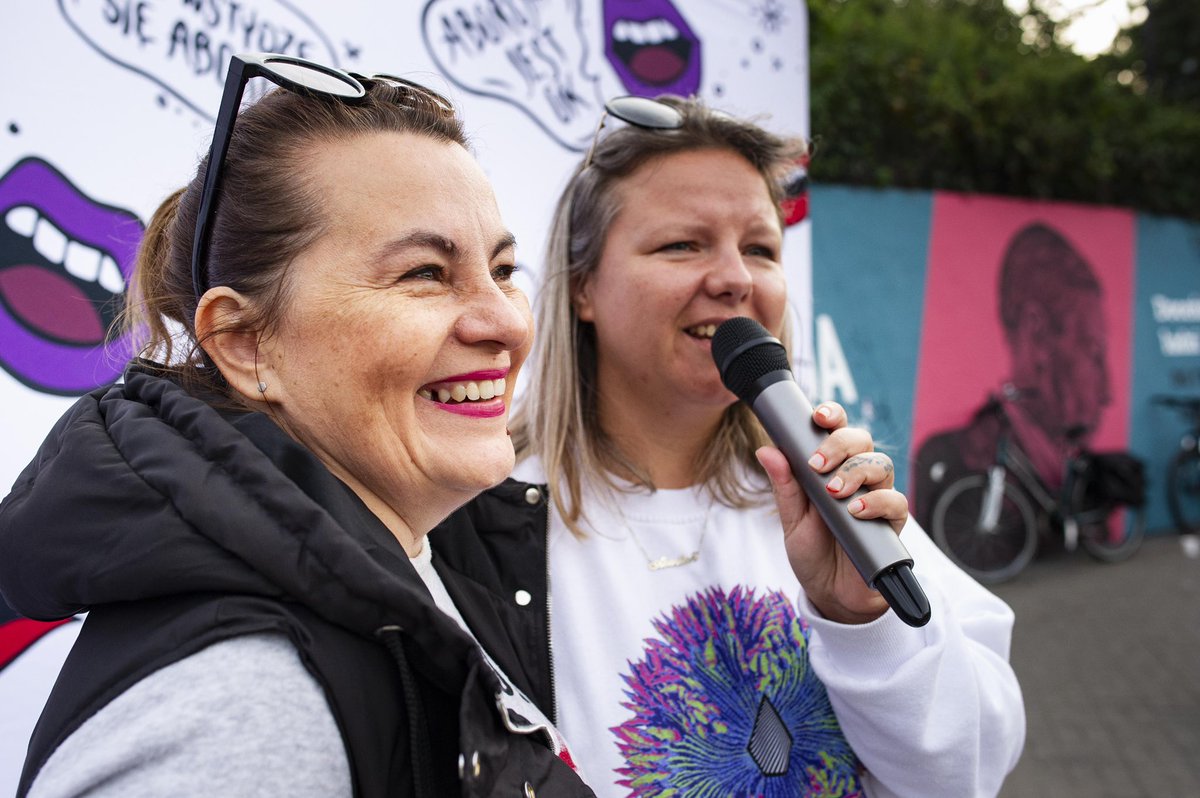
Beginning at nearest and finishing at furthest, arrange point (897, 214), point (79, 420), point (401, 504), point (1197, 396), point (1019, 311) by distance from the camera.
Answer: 1. point (79, 420)
2. point (401, 504)
3. point (897, 214)
4. point (1019, 311)
5. point (1197, 396)

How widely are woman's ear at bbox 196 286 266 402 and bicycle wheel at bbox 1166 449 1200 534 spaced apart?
9.27 metres

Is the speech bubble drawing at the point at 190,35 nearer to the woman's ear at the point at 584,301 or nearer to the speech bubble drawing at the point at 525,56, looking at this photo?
the speech bubble drawing at the point at 525,56

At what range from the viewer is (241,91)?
1038 mm

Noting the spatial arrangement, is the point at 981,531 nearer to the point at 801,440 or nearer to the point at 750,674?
the point at 750,674

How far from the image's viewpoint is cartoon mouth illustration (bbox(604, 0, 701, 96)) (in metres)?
2.40

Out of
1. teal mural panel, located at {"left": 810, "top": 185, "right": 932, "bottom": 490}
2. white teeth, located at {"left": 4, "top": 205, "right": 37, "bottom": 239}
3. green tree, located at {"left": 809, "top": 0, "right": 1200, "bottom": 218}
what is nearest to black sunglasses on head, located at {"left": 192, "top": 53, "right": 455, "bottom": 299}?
white teeth, located at {"left": 4, "top": 205, "right": 37, "bottom": 239}

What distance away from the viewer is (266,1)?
1.77 meters

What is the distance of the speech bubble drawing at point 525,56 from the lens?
2064 millimetres

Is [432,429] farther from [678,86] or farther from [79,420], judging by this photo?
[678,86]

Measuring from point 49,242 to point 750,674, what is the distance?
1.44 metres

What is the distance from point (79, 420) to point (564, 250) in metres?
1.07

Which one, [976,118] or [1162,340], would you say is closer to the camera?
[976,118]

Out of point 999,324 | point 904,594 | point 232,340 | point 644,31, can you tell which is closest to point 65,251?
point 232,340

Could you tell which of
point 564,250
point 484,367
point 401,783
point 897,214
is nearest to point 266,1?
point 564,250
